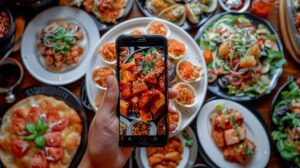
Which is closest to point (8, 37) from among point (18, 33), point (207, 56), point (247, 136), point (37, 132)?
point (18, 33)

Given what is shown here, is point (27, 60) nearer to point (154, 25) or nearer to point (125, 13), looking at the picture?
point (125, 13)

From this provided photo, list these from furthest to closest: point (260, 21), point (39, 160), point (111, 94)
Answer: point (260, 21) < point (39, 160) < point (111, 94)

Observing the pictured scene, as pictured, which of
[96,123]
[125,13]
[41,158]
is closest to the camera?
[96,123]

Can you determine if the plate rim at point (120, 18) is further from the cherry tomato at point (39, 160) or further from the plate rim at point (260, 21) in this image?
the cherry tomato at point (39, 160)

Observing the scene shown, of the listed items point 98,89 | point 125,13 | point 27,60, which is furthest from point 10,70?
point 125,13

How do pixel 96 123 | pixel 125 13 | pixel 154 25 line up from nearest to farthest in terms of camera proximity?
pixel 96 123 → pixel 154 25 → pixel 125 13

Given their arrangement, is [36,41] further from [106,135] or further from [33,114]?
[106,135]
